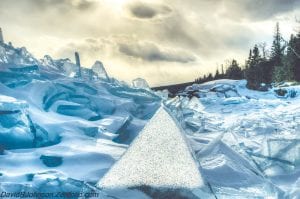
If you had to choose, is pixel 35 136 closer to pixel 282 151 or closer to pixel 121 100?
pixel 121 100

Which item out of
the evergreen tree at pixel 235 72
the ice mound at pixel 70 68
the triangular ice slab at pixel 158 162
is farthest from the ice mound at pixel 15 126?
the evergreen tree at pixel 235 72

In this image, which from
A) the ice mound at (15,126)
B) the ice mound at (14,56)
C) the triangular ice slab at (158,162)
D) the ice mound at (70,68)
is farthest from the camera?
the ice mound at (70,68)

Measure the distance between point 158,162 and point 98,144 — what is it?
1.45 meters

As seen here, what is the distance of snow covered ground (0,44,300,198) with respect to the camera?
283 centimetres

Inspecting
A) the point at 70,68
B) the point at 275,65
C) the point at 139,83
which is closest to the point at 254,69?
the point at 275,65

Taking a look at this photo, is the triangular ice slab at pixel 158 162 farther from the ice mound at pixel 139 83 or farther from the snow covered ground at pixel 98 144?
the ice mound at pixel 139 83

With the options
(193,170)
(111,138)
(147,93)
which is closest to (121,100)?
(147,93)

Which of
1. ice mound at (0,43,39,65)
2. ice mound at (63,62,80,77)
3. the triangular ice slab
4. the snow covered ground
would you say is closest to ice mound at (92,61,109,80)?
ice mound at (63,62,80,77)

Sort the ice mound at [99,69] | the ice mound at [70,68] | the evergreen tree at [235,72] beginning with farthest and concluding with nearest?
the evergreen tree at [235,72] < the ice mound at [99,69] < the ice mound at [70,68]

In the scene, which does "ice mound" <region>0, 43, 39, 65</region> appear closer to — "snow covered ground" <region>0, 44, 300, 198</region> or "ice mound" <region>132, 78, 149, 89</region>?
"snow covered ground" <region>0, 44, 300, 198</region>

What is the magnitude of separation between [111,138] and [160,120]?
1640 millimetres

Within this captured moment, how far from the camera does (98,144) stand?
4.16 m

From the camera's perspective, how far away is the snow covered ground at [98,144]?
9.29 feet

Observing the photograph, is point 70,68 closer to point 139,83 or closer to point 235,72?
point 139,83
